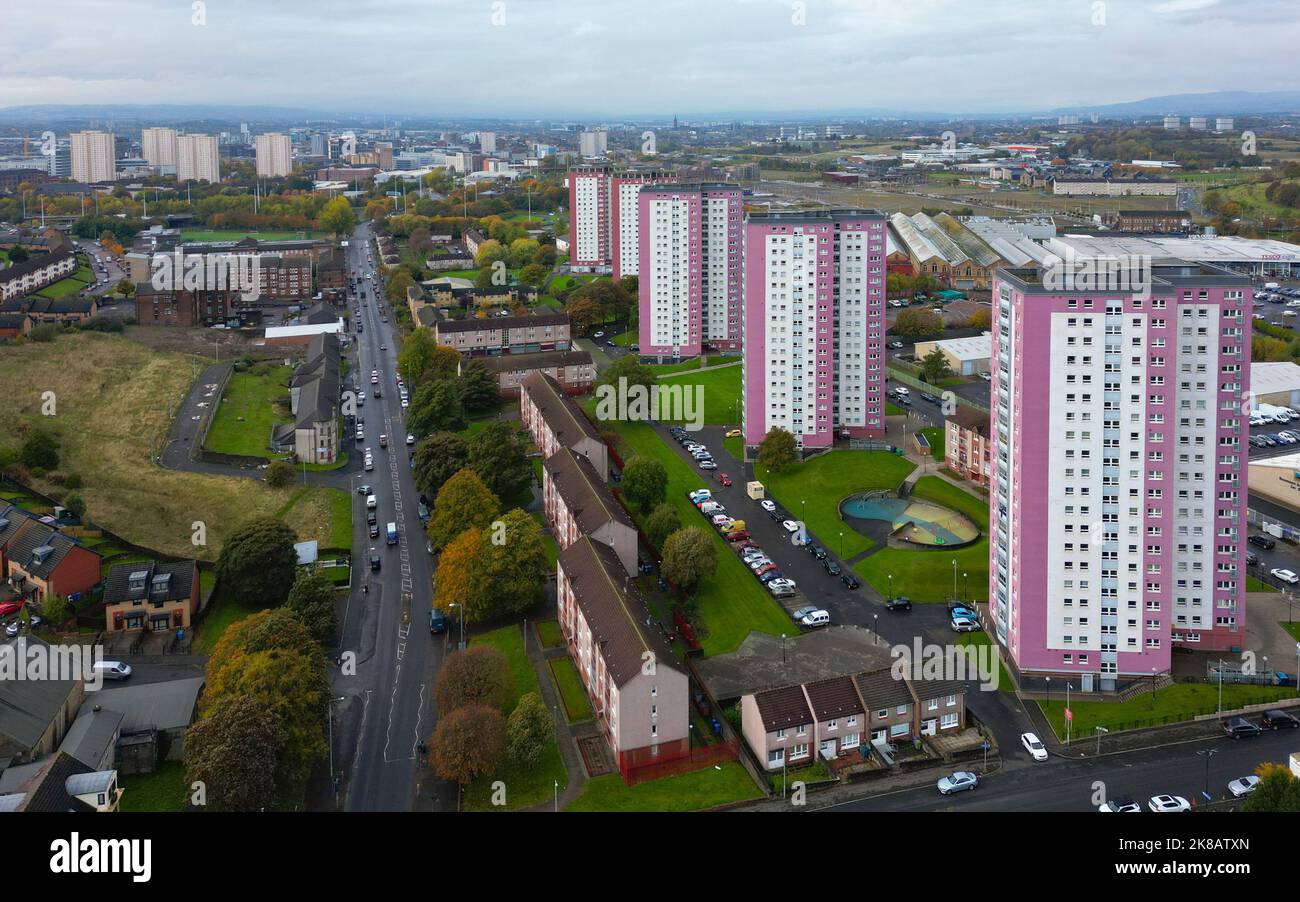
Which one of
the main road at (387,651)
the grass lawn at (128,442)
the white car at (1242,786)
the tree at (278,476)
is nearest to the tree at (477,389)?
the main road at (387,651)

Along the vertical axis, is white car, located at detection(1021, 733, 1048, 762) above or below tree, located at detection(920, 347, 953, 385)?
below

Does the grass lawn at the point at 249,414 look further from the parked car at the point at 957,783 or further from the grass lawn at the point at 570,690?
the parked car at the point at 957,783

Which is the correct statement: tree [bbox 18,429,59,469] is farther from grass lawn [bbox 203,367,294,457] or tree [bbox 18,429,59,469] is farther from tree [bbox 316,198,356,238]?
tree [bbox 316,198,356,238]

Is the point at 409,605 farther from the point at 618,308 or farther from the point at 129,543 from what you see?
the point at 618,308

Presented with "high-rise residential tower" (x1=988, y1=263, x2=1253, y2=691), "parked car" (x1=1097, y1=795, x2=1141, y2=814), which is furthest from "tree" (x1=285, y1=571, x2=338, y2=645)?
"parked car" (x1=1097, y1=795, x2=1141, y2=814)

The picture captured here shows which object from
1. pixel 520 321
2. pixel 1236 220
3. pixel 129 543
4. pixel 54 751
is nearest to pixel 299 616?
pixel 54 751

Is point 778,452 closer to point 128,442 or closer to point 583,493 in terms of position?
point 583,493
